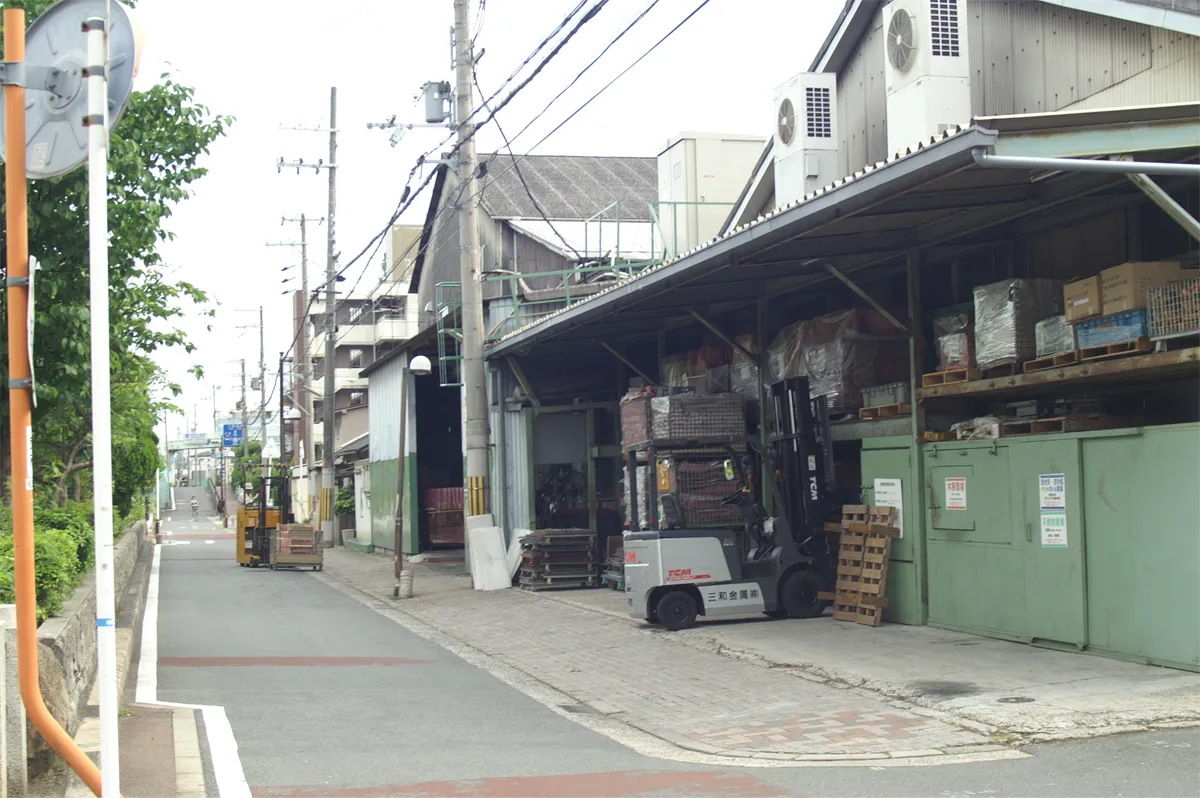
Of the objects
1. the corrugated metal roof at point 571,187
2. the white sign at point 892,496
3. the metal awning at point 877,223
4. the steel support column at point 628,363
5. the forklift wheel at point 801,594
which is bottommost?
the forklift wheel at point 801,594

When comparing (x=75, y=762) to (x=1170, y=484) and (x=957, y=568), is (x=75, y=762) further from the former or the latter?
(x=957, y=568)

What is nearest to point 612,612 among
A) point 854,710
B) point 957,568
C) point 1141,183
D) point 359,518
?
point 957,568

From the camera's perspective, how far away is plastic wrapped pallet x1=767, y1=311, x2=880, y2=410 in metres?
16.0

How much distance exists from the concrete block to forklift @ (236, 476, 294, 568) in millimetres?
27851

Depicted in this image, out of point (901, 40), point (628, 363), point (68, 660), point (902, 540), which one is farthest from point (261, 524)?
point (68, 660)

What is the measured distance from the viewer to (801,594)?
1628 centimetres

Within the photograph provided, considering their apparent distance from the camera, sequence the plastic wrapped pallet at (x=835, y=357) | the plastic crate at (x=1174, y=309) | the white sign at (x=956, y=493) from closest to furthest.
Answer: the plastic crate at (x=1174, y=309), the white sign at (x=956, y=493), the plastic wrapped pallet at (x=835, y=357)

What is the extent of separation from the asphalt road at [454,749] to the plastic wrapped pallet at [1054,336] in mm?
4496

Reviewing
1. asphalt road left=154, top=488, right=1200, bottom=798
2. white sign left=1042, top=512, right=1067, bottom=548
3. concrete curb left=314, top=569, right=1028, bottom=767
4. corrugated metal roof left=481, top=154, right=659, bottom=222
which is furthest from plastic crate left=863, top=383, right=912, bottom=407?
corrugated metal roof left=481, top=154, right=659, bottom=222

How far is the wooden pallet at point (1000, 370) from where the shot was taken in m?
13.1

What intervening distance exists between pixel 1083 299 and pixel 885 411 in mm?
4019

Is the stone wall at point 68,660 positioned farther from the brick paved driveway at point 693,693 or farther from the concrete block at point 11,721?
the brick paved driveway at point 693,693

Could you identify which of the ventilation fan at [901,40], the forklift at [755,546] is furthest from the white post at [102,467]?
the ventilation fan at [901,40]

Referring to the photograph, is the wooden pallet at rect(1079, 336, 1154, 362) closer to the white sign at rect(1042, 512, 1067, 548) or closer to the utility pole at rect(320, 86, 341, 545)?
the white sign at rect(1042, 512, 1067, 548)
